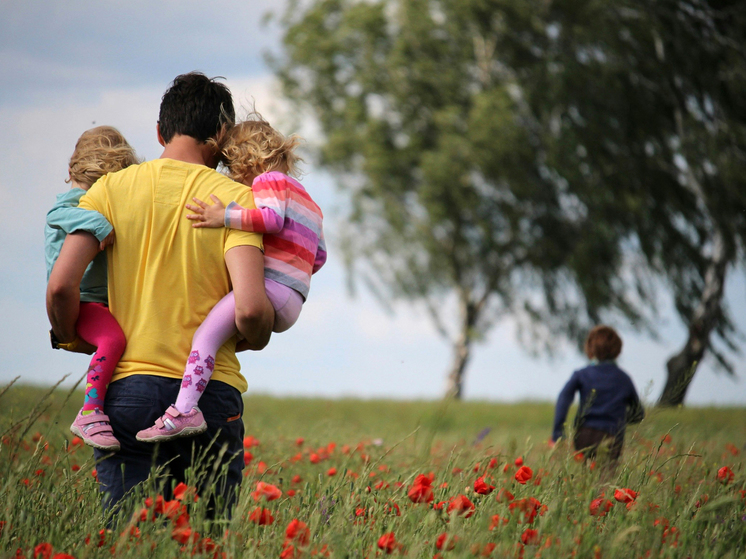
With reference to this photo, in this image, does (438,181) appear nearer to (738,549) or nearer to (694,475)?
(694,475)

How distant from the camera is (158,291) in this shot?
2252 millimetres

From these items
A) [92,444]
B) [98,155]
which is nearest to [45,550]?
[92,444]

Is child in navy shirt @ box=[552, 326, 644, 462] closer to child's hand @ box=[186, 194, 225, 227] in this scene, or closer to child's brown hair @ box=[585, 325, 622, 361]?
child's brown hair @ box=[585, 325, 622, 361]

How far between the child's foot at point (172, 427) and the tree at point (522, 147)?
11714mm

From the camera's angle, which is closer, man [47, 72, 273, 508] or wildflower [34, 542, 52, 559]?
wildflower [34, 542, 52, 559]

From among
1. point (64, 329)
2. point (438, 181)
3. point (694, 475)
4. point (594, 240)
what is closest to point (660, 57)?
point (594, 240)

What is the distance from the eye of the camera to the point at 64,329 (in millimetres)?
2373

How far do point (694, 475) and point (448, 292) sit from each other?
15262mm

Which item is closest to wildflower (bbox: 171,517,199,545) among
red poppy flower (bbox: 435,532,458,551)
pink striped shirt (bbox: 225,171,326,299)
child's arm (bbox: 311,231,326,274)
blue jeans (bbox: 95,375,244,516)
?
blue jeans (bbox: 95,375,244,516)

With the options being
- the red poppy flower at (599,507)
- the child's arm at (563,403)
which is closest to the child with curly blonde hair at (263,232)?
the red poppy flower at (599,507)

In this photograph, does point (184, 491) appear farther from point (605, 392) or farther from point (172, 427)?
point (605, 392)

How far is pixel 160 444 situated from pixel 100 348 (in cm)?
40

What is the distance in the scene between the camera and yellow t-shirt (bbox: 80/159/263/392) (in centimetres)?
226

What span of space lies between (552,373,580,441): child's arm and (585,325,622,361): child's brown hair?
297 mm
